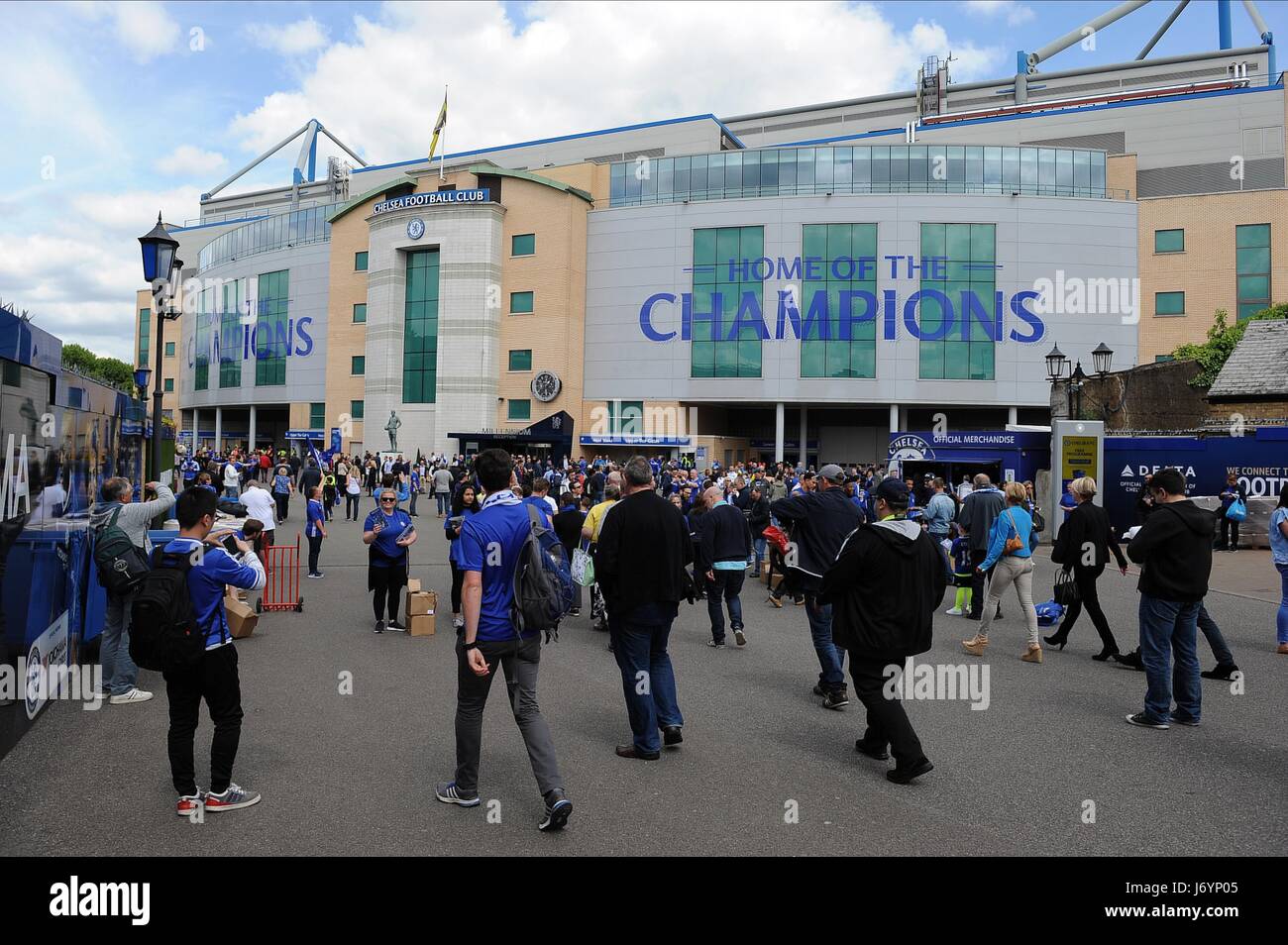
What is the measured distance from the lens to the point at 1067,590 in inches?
344

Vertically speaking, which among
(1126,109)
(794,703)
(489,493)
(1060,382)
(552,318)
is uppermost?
(1126,109)

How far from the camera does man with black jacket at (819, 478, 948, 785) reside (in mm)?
5184

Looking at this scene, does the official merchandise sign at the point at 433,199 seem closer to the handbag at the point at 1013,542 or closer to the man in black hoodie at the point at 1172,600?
the handbag at the point at 1013,542

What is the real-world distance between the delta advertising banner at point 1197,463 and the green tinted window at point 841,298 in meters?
21.8

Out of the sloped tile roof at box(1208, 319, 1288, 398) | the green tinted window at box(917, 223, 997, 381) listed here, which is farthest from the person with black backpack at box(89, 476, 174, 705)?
the green tinted window at box(917, 223, 997, 381)

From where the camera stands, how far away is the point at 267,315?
60875mm

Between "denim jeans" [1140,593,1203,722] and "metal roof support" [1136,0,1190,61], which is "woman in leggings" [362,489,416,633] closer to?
"denim jeans" [1140,593,1203,722]

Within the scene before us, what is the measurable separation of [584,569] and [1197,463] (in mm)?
18790

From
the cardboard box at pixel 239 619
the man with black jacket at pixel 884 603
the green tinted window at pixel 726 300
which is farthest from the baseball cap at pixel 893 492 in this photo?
the green tinted window at pixel 726 300

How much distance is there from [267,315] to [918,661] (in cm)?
6218

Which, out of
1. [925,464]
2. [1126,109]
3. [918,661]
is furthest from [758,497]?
[1126,109]

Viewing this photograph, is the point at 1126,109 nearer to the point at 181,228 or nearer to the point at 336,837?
the point at 336,837

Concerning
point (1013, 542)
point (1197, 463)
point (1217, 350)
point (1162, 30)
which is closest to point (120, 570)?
point (1013, 542)

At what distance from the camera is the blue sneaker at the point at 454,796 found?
4.55m
